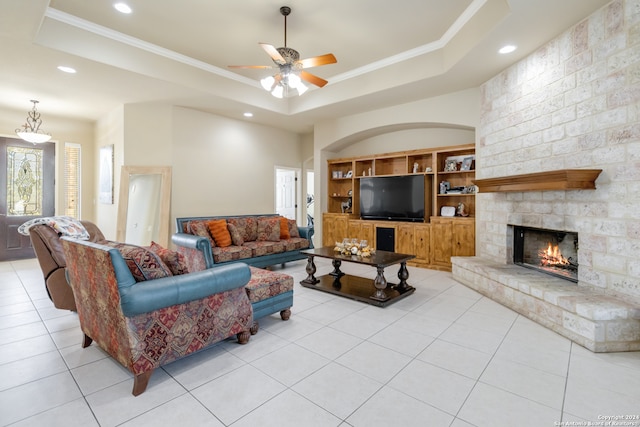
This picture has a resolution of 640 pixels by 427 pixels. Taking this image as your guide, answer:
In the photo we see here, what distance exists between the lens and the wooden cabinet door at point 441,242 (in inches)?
209

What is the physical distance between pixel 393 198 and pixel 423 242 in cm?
104

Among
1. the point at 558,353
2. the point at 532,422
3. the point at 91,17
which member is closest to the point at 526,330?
the point at 558,353

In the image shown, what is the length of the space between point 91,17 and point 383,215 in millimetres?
5304

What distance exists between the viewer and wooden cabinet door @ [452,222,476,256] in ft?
16.6

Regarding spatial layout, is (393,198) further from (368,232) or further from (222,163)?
(222,163)

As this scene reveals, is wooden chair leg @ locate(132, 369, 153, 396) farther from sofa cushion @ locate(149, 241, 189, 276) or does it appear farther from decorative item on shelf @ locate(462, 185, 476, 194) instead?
decorative item on shelf @ locate(462, 185, 476, 194)

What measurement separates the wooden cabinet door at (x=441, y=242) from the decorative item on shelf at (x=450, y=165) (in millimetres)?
961

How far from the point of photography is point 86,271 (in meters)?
2.23

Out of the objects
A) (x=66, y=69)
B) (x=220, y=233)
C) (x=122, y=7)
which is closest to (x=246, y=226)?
(x=220, y=233)

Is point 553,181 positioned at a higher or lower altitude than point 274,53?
lower

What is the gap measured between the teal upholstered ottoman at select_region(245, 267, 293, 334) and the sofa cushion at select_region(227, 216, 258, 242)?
2.38 m

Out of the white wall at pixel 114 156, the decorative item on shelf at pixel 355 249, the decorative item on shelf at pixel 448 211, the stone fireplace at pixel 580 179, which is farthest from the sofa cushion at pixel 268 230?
the stone fireplace at pixel 580 179

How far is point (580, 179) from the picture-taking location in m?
2.90

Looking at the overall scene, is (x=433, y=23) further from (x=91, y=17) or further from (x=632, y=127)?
(x=91, y=17)
